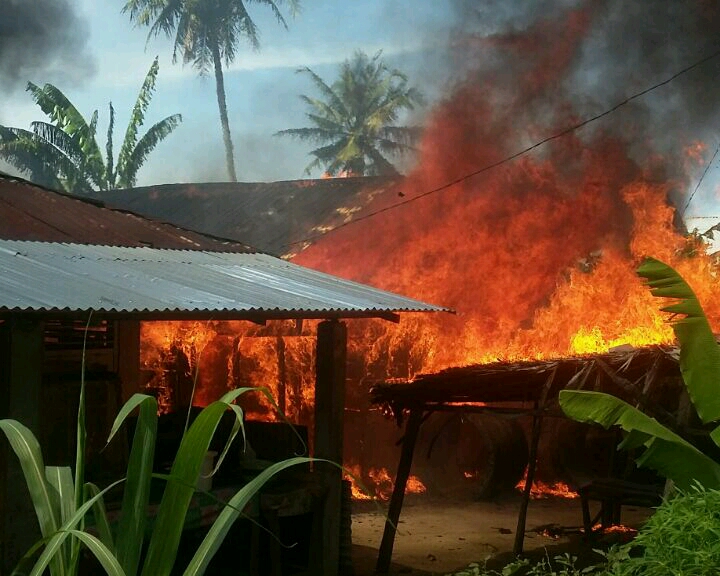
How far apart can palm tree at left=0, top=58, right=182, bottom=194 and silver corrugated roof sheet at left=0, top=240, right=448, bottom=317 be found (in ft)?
77.7

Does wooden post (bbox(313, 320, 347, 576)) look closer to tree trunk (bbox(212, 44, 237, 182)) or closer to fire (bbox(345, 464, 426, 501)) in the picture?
fire (bbox(345, 464, 426, 501))

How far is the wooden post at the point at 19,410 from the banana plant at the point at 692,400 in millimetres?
3794

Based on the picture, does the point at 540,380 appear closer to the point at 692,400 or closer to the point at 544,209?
the point at 692,400

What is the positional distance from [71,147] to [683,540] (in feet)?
105

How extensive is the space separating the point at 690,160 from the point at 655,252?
6.08 ft

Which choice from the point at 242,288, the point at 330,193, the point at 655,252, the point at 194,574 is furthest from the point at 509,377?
the point at 330,193

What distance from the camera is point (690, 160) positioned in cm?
1641

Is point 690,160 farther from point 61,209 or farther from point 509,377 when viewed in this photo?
point 61,209

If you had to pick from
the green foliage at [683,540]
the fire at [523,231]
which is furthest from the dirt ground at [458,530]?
the green foliage at [683,540]

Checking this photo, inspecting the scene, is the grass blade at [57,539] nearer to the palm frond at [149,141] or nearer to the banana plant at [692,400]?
the banana plant at [692,400]

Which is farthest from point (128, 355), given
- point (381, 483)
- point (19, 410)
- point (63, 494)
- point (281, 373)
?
point (63, 494)

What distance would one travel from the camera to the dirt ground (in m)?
10.3

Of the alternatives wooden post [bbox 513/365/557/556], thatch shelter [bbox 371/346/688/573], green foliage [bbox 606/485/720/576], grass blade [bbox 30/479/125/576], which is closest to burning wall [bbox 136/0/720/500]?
thatch shelter [bbox 371/346/688/573]

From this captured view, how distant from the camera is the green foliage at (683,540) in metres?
3.04
